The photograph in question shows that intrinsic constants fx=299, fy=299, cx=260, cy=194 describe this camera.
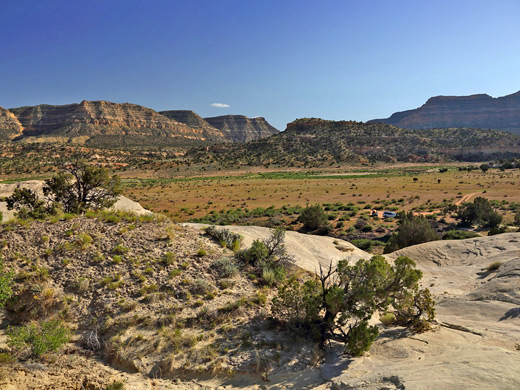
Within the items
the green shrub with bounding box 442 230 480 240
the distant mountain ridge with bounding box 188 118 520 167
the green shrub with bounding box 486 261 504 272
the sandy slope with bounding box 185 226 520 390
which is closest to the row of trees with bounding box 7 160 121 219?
the sandy slope with bounding box 185 226 520 390

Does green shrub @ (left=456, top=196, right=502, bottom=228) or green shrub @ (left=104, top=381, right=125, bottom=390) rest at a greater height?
green shrub @ (left=104, top=381, right=125, bottom=390)

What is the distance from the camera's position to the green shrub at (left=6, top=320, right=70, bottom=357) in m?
7.57

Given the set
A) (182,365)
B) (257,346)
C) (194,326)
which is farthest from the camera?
(194,326)

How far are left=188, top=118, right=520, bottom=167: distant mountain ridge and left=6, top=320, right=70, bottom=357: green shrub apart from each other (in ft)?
330

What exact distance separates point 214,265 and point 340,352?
5426 millimetres

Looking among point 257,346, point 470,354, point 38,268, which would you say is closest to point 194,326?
point 257,346

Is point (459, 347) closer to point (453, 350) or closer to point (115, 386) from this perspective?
point (453, 350)

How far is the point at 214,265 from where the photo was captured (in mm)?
11664

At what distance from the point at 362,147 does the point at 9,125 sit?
199493 millimetres

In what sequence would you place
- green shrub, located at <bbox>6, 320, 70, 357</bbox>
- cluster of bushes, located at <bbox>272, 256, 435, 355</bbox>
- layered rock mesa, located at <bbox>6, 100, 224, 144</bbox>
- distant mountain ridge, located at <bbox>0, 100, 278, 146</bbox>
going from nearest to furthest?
green shrub, located at <bbox>6, 320, 70, 357</bbox> → cluster of bushes, located at <bbox>272, 256, 435, 355</bbox> → distant mountain ridge, located at <bbox>0, 100, 278, 146</bbox> → layered rock mesa, located at <bbox>6, 100, 224, 144</bbox>

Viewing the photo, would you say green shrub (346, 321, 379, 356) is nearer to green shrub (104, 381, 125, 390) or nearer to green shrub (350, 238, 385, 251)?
green shrub (104, 381, 125, 390)

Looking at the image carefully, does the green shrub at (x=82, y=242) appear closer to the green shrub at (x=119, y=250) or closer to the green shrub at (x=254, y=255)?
the green shrub at (x=119, y=250)

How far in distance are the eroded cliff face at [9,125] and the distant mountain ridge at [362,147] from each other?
111 metres

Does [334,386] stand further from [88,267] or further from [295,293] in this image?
[88,267]
